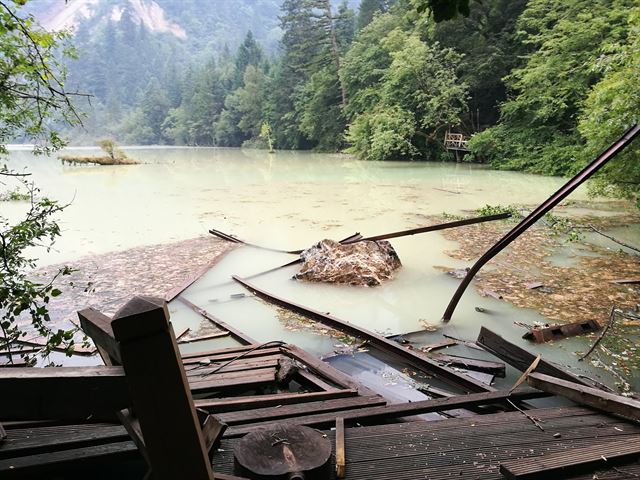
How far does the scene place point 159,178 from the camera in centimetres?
2644

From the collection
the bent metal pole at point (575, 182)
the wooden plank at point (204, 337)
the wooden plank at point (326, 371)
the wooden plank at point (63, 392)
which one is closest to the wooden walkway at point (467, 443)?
the wooden plank at point (326, 371)

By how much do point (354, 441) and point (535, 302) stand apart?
5163 millimetres

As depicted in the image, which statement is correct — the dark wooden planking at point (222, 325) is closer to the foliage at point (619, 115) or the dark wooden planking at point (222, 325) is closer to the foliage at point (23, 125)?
the foliage at point (23, 125)

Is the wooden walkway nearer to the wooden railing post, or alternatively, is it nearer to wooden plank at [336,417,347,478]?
wooden plank at [336,417,347,478]

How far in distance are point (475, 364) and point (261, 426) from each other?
9.50 feet

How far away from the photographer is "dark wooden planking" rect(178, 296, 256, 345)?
18.5ft

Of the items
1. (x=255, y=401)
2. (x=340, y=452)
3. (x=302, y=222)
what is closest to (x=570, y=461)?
(x=340, y=452)

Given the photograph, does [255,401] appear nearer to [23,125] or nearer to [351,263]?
[23,125]

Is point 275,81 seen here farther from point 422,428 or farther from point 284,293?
point 422,428

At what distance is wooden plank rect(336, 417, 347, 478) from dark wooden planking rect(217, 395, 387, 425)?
0.38 meters

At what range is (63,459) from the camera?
2.33m

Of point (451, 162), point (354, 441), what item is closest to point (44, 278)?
point (354, 441)

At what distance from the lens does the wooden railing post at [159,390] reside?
115cm

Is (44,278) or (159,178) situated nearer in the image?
(44,278)
